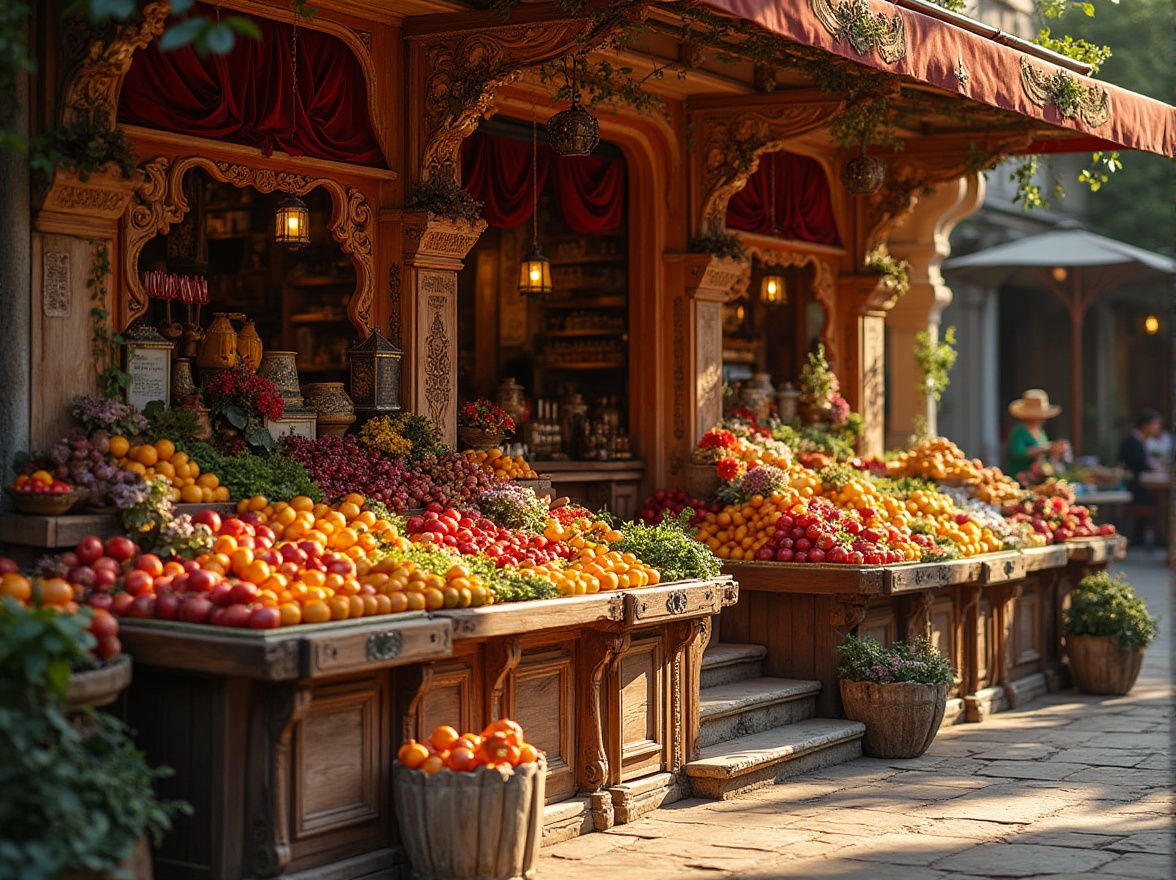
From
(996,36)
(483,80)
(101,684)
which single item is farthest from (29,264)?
(996,36)

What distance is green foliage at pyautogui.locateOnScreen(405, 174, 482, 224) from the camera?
8555 mm

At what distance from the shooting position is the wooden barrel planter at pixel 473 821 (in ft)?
19.2

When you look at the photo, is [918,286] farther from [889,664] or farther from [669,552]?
[669,552]

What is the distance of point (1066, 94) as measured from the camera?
9844 mm

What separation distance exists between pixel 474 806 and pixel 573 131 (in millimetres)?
4079

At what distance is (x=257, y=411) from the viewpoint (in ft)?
25.4

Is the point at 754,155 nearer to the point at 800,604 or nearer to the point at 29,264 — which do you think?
the point at 800,604

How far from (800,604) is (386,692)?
3.90 meters

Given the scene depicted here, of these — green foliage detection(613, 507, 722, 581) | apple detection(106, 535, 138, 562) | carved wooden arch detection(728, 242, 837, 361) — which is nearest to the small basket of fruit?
apple detection(106, 535, 138, 562)

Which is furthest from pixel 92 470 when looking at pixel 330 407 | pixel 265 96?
pixel 265 96

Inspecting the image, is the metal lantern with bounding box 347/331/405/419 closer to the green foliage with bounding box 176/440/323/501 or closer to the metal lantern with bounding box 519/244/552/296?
the green foliage with bounding box 176/440/323/501

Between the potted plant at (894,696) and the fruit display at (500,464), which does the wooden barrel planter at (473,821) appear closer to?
the fruit display at (500,464)

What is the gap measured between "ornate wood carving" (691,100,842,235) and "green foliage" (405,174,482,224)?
8.95 ft

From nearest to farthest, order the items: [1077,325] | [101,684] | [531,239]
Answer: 1. [101,684]
2. [531,239]
3. [1077,325]
